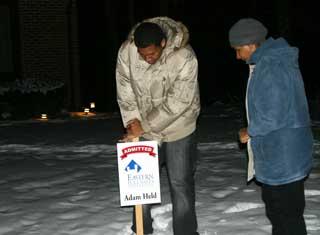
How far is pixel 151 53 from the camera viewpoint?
12.3 ft

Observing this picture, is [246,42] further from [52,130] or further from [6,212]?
[52,130]

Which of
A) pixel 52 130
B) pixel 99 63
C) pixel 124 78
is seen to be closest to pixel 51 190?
pixel 124 78

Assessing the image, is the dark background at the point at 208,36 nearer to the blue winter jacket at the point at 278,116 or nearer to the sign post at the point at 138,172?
the sign post at the point at 138,172

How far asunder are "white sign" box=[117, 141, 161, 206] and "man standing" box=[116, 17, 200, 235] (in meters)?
0.12

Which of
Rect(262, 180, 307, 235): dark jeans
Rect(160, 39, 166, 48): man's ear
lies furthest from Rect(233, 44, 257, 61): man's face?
Rect(262, 180, 307, 235): dark jeans

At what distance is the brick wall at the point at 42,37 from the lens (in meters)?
13.4

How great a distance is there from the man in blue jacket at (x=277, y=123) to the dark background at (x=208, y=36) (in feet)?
49.2

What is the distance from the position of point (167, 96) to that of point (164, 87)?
0.25ft

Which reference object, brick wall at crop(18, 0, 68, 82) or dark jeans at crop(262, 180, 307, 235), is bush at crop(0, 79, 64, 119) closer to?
brick wall at crop(18, 0, 68, 82)

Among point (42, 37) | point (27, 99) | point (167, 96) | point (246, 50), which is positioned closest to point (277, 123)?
point (246, 50)

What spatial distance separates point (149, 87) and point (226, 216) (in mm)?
1727

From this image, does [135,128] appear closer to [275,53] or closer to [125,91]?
[125,91]

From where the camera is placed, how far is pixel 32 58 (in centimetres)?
1345

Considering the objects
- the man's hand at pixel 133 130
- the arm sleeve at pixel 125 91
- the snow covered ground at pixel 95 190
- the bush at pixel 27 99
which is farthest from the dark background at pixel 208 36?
the man's hand at pixel 133 130
